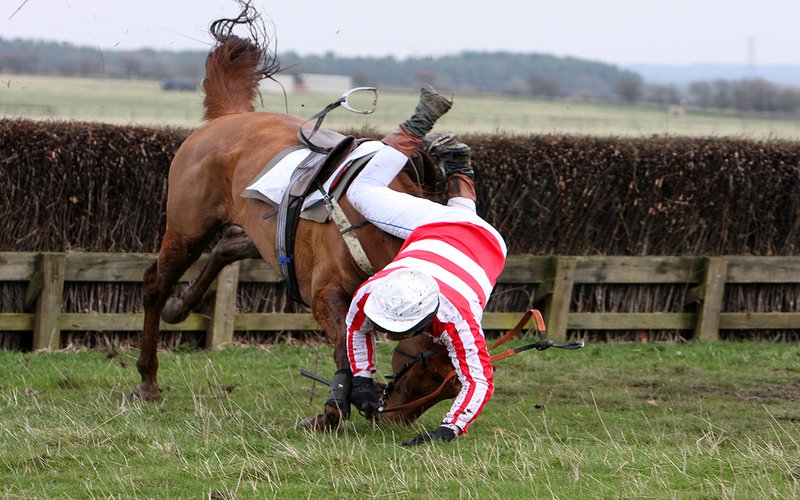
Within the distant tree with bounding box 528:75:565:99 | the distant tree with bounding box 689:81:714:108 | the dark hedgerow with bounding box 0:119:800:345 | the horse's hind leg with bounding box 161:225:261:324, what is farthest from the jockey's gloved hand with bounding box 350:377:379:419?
the distant tree with bounding box 528:75:565:99

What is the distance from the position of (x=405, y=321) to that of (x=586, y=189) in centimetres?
569

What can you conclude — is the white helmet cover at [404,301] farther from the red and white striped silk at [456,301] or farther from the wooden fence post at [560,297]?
the wooden fence post at [560,297]

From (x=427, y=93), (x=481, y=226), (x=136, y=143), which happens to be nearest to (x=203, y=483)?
(x=481, y=226)

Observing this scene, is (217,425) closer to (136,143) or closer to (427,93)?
(427,93)

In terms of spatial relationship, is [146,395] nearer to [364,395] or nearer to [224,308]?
A: [224,308]

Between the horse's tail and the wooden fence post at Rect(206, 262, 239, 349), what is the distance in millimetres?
1692

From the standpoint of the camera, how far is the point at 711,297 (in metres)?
10.4

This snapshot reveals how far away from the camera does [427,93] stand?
238 inches

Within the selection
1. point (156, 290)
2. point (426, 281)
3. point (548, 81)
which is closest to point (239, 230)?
point (156, 290)

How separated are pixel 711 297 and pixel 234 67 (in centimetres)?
516

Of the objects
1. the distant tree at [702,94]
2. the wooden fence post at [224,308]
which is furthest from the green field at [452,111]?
the wooden fence post at [224,308]

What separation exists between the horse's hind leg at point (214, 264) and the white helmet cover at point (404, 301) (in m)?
2.95

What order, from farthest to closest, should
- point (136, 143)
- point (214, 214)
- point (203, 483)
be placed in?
point (136, 143), point (214, 214), point (203, 483)

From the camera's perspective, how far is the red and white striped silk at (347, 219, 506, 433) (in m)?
5.33
